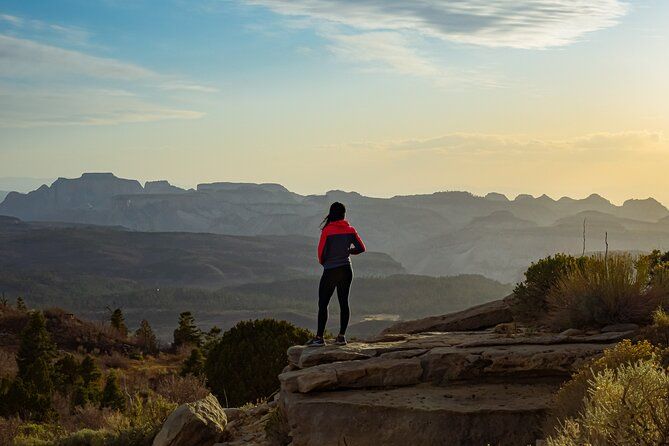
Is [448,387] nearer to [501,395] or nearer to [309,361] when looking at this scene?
[501,395]

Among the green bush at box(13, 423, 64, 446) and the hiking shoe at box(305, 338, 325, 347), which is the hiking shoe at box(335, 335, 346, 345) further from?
the green bush at box(13, 423, 64, 446)

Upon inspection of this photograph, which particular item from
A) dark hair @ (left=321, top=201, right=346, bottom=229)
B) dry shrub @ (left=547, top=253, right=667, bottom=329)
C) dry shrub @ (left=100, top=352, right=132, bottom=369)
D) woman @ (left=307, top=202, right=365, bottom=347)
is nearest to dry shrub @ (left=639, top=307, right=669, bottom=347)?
dry shrub @ (left=547, top=253, right=667, bottom=329)

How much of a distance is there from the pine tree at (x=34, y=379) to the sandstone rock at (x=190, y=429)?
17.2 meters

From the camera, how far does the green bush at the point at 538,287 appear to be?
47.2ft

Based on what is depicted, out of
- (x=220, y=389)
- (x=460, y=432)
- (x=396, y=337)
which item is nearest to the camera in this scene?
(x=460, y=432)

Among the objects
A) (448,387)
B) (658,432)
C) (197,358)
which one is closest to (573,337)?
(448,387)

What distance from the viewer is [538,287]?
1461 cm

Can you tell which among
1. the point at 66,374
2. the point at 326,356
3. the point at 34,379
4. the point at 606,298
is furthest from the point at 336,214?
the point at 66,374

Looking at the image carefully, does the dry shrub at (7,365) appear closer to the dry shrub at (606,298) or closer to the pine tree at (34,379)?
the pine tree at (34,379)

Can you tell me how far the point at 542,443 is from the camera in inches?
308

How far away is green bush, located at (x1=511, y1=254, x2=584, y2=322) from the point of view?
1439 cm

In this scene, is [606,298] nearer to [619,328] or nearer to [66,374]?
[619,328]

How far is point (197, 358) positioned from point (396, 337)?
26421 millimetres

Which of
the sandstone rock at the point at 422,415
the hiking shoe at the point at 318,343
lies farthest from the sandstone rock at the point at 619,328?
the hiking shoe at the point at 318,343
